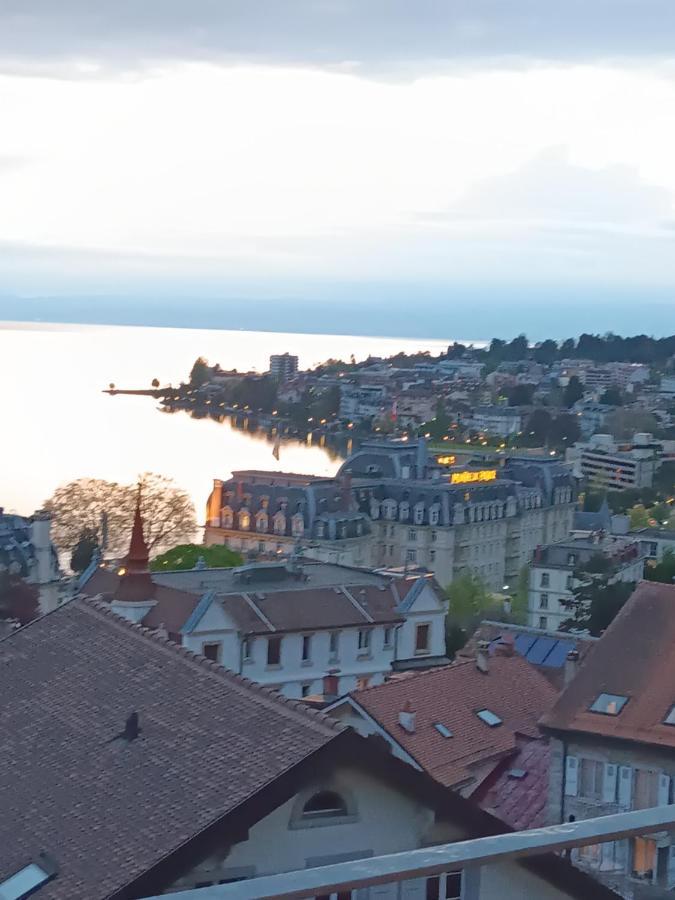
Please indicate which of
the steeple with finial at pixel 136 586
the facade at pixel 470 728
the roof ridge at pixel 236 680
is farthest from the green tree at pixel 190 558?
the roof ridge at pixel 236 680

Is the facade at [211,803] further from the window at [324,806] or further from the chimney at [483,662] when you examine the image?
the chimney at [483,662]

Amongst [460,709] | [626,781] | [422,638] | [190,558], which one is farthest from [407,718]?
[190,558]

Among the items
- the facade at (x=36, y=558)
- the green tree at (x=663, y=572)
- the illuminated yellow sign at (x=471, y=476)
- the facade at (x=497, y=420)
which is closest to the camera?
the facade at (x=36, y=558)

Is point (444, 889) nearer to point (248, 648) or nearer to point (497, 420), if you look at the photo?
point (248, 648)

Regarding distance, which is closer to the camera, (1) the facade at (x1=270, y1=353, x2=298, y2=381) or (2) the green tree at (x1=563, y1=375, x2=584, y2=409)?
(2) the green tree at (x1=563, y1=375, x2=584, y2=409)

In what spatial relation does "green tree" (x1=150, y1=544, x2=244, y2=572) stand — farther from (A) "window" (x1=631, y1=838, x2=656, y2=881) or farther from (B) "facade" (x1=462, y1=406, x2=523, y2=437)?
(B) "facade" (x1=462, y1=406, x2=523, y2=437)

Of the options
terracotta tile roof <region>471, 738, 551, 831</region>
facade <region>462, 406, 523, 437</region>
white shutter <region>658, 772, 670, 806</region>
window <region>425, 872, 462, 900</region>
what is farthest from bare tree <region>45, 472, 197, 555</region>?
facade <region>462, 406, 523, 437</region>
